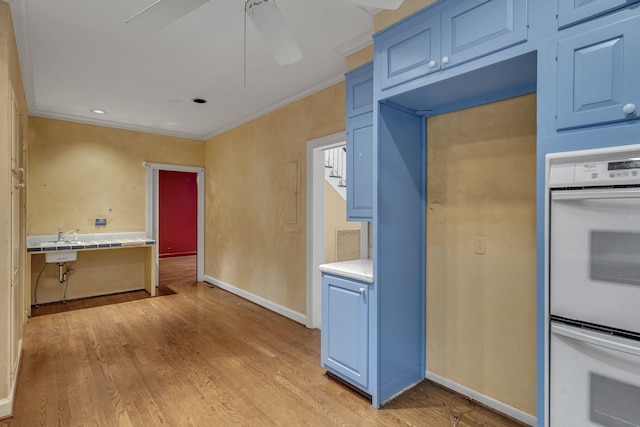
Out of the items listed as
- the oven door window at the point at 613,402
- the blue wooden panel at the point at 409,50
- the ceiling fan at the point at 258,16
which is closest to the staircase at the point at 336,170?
the blue wooden panel at the point at 409,50

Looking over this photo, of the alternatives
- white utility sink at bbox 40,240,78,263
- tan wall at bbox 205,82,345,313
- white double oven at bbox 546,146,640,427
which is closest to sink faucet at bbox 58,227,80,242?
white utility sink at bbox 40,240,78,263

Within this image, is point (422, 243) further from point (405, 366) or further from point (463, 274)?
point (405, 366)

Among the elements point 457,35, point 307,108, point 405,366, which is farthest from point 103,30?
point 405,366

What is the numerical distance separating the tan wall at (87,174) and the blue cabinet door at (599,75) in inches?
228

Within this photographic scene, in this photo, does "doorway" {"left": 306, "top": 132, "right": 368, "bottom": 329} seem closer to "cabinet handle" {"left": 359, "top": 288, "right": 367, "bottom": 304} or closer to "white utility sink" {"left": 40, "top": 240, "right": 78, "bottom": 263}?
Answer: "cabinet handle" {"left": 359, "top": 288, "right": 367, "bottom": 304}

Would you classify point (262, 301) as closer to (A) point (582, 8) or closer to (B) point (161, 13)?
(B) point (161, 13)

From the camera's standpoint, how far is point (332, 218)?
15.0 feet

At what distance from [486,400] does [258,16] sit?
9.10 ft

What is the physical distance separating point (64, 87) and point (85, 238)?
2316mm

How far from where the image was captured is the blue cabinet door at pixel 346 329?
7.74 feet

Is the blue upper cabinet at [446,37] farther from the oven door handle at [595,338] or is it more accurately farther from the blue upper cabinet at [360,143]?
the oven door handle at [595,338]

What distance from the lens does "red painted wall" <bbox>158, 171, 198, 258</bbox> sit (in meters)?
9.19

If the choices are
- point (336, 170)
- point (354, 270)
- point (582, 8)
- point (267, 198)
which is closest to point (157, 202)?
point (267, 198)

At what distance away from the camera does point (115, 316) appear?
14.0ft
